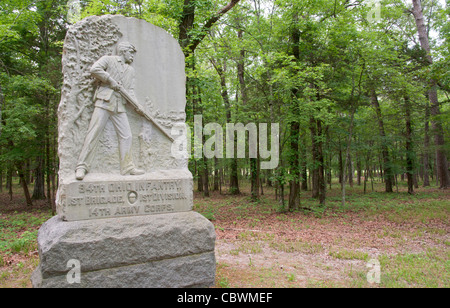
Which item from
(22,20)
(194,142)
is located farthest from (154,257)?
(22,20)

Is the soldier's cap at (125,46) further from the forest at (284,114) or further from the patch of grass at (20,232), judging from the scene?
the patch of grass at (20,232)

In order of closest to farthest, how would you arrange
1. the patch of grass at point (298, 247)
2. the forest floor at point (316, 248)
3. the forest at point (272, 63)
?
the forest floor at point (316, 248) → the patch of grass at point (298, 247) → the forest at point (272, 63)

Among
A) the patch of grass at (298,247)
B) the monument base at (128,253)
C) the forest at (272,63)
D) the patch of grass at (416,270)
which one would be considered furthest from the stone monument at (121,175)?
the forest at (272,63)

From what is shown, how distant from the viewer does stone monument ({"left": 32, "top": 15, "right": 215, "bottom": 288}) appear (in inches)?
145

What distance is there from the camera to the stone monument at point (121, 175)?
3.70m

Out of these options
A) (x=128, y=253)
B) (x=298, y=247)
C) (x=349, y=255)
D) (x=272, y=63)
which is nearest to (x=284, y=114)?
(x=272, y=63)

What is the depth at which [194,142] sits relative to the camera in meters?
9.73

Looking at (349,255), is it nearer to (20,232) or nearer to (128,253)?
(128,253)

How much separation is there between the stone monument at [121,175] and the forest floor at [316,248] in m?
1.16

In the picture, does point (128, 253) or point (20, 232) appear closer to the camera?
point (128, 253)

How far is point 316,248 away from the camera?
6.75 metres

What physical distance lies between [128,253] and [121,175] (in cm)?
115

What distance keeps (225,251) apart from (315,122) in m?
8.29

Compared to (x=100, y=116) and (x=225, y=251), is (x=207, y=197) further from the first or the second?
(x=100, y=116)
